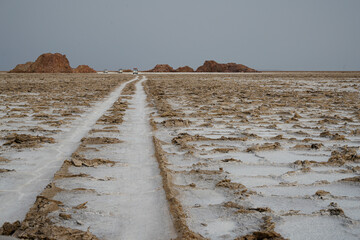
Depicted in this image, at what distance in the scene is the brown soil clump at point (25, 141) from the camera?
13.9 feet

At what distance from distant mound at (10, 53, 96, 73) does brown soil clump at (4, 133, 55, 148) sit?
74495 millimetres

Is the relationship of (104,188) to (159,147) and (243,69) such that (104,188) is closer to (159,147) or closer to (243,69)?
(159,147)

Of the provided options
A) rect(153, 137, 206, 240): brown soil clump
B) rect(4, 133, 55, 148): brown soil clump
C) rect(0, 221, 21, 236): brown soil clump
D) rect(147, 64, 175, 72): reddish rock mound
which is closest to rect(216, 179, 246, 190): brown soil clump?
rect(153, 137, 206, 240): brown soil clump

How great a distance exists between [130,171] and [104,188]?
50cm

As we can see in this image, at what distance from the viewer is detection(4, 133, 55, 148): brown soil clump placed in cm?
423

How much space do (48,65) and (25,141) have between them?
258 ft

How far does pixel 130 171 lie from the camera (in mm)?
3297

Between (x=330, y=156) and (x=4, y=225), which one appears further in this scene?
(x=330, y=156)

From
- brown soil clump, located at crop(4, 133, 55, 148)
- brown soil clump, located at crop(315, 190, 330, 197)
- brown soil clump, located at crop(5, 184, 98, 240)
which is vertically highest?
brown soil clump, located at crop(4, 133, 55, 148)

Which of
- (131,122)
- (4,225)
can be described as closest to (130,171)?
(4,225)

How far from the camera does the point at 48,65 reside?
7550 cm

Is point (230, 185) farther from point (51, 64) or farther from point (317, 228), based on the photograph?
point (51, 64)

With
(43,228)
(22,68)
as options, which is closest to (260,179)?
(43,228)

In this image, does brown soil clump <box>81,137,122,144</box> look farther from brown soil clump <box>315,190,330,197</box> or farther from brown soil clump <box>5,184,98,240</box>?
brown soil clump <box>315,190,330,197</box>
